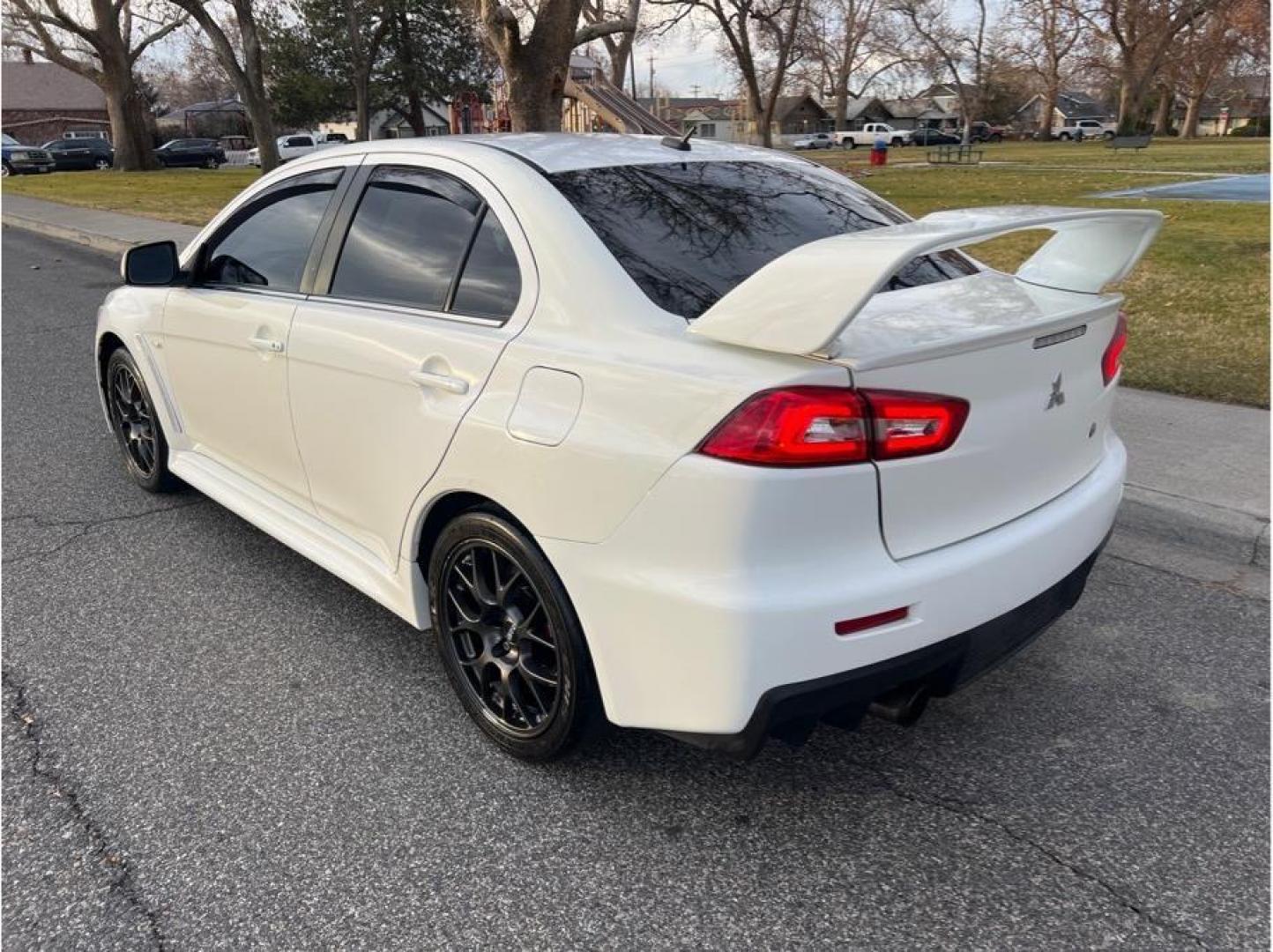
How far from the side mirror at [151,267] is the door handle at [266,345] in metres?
0.79

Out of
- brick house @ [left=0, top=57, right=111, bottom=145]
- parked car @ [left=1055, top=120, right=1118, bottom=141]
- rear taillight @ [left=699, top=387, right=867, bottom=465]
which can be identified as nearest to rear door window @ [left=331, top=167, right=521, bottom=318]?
rear taillight @ [left=699, top=387, right=867, bottom=465]

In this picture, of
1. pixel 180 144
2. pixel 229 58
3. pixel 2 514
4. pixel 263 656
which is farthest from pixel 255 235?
pixel 180 144

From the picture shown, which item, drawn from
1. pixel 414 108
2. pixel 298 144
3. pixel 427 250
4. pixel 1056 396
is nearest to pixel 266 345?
pixel 427 250

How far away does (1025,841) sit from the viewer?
2408 mm

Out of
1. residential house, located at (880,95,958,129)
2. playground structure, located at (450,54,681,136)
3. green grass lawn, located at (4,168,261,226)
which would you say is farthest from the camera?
residential house, located at (880,95,958,129)

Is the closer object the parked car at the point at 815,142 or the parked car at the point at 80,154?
the parked car at the point at 80,154

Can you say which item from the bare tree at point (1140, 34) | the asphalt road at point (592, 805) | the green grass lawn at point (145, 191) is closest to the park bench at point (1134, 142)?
the bare tree at point (1140, 34)

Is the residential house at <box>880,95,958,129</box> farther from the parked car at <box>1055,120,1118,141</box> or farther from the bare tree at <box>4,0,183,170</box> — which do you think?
the bare tree at <box>4,0,183,170</box>

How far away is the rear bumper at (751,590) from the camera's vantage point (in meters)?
2.03

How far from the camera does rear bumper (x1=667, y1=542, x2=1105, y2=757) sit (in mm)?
2109

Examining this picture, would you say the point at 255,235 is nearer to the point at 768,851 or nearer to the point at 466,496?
the point at 466,496

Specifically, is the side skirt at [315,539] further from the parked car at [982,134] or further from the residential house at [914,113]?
the residential house at [914,113]

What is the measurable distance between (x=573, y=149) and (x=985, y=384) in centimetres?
150

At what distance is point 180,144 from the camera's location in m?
53.4
